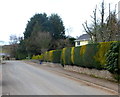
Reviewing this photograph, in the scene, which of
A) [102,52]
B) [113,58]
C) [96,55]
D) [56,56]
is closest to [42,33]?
[56,56]

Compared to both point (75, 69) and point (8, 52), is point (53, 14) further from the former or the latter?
point (75, 69)

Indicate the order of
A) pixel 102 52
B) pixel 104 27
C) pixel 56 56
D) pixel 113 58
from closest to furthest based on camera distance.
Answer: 1. pixel 113 58
2. pixel 102 52
3. pixel 104 27
4. pixel 56 56

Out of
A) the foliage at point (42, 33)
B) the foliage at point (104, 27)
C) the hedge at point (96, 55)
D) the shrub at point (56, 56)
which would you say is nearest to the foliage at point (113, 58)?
the hedge at point (96, 55)

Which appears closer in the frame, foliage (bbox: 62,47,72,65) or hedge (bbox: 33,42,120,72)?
hedge (bbox: 33,42,120,72)

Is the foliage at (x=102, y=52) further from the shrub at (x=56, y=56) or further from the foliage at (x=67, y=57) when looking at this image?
the shrub at (x=56, y=56)

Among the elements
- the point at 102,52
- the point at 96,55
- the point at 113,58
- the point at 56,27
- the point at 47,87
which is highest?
the point at 56,27

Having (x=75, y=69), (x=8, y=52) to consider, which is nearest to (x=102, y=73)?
(x=75, y=69)

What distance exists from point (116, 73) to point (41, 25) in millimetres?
56907

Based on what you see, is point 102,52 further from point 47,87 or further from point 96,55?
point 47,87

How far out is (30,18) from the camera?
75875 mm

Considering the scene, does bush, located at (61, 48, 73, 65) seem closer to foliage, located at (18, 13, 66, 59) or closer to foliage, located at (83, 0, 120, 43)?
foliage, located at (83, 0, 120, 43)

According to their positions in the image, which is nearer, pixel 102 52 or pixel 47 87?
pixel 47 87

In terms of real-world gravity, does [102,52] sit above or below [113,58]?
above

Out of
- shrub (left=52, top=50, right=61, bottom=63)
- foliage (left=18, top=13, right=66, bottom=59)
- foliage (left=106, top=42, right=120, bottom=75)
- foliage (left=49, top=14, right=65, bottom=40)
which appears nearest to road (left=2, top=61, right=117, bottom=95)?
foliage (left=106, top=42, right=120, bottom=75)
